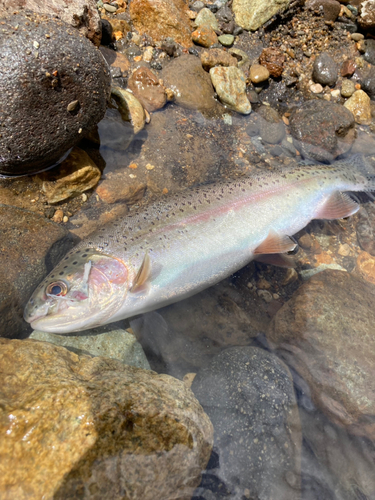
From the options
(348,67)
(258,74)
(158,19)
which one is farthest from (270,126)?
(158,19)

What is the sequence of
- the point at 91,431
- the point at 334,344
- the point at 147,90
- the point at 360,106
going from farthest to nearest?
the point at 360,106, the point at 147,90, the point at 334,344, the point at 91,431

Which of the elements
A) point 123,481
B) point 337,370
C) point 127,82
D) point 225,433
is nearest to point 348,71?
point 127,82

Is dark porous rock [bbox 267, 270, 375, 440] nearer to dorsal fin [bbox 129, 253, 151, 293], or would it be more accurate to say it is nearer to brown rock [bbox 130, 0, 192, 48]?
dorsal fin [bbox 129, 253, 151, 293]

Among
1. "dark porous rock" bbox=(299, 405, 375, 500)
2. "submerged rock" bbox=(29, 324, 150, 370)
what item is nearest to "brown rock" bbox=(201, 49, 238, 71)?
"submerged rock" bbox=(29, 324, 150, 370)

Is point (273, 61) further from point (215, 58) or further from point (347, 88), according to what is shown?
point (347, 88)

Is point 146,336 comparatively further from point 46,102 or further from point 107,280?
point 46,102
